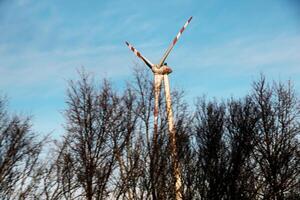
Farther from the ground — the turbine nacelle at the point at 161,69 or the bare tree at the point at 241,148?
the turbine nacelle at the point at 161,69

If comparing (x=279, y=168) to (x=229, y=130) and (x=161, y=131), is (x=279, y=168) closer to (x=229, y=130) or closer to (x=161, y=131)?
(x=229, y=130)

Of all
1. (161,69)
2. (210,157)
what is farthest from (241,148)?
(161,69)

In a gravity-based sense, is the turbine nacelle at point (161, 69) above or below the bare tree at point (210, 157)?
above

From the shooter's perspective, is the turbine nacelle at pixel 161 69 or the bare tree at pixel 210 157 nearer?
the bare tree at pixel 210 157

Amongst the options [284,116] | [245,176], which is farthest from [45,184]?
[284,116]

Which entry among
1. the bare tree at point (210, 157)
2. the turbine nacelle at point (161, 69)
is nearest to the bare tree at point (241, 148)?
the bare tree at point (210, 157)

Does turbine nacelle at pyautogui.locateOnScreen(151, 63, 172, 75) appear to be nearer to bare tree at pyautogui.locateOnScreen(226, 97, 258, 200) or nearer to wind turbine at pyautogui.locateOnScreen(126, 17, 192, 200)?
wind turbine at pyautogui.locateOnScreen(126, 17, 192, 200)

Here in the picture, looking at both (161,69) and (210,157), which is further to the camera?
(161,69)

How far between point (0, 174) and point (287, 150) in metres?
17.9

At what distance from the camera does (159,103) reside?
16625 mm

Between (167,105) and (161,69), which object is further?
(161,69)

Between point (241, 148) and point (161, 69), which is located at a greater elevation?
point (161, 69)

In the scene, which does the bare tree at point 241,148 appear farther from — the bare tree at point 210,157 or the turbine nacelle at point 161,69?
the turbine nacelle at point 161,69

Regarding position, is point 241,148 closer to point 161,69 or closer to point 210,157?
point 210,157
